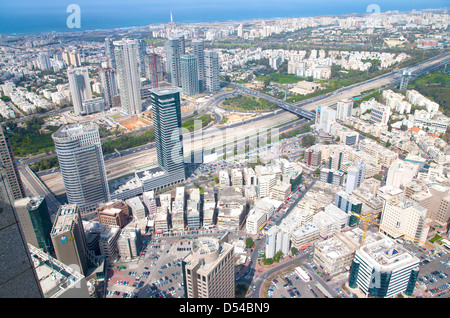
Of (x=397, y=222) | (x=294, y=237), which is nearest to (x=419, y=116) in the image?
(x=397, y=222)

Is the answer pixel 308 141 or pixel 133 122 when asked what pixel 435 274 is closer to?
pixel 308 141

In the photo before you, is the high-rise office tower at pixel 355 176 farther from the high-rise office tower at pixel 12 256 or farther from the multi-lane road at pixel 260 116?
the high-rise office tower at pixel 12 256

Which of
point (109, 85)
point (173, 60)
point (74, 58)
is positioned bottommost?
point (109, 85)

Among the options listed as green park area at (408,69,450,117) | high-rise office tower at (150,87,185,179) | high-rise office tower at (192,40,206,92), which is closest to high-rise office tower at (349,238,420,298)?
high-rise office tower at (150,87,185,179)

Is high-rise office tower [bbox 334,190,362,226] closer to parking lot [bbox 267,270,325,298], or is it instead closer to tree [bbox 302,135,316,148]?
parking lot [bbox 267,270,325,298]

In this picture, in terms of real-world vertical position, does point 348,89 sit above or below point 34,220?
below

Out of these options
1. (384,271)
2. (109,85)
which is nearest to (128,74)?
(109,85)

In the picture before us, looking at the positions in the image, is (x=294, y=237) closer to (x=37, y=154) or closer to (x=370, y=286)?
(x=370, y=286)
